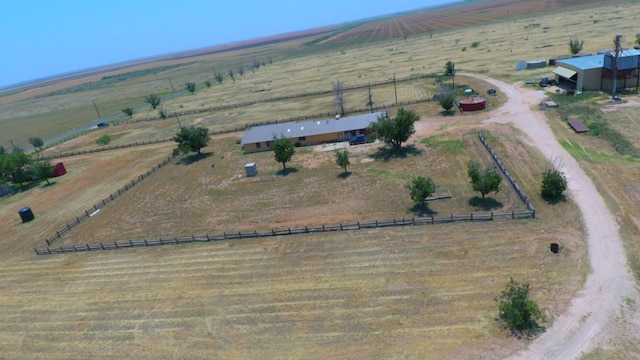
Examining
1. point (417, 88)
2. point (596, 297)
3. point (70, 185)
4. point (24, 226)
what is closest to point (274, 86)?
point (417, 88)

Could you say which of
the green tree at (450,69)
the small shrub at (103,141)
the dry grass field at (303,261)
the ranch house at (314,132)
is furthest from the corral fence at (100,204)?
the green tree at (450,69)

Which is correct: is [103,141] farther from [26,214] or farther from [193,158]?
[26,214]

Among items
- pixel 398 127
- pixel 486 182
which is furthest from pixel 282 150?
pixel 486 182

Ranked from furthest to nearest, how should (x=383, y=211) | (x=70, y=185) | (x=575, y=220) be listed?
(x=70, y=185) → (x=383, y=211) → (x=575, y=220)

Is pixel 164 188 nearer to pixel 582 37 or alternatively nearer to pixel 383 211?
pixel 383 211

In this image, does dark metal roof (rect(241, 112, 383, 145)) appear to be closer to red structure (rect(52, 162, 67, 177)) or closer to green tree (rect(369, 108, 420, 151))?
green tree (rect(369, 108, 420, 151))
